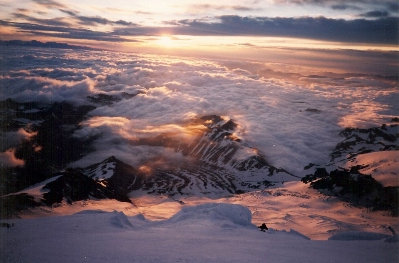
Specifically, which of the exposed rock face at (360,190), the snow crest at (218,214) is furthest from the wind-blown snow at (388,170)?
the snow crest at (218,214)

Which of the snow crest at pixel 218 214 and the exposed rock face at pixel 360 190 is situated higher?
the snow crest at pixel 218 214

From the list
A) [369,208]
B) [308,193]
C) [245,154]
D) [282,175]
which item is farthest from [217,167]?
[369,208]

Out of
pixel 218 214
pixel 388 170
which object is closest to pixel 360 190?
pixel 388 170

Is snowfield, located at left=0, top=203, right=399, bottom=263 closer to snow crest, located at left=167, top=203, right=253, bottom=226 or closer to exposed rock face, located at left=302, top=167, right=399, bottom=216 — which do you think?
snow crest, located at left=167, top=203, right=253, bottom=226

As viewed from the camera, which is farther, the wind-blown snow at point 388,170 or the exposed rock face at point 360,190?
the wind-blown snow at point 388,170

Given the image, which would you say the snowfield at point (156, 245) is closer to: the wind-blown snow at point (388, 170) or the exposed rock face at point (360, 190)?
the exposed rock face at point (360, 190)

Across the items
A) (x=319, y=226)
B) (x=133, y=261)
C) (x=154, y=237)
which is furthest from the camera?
(x=319, y=226)

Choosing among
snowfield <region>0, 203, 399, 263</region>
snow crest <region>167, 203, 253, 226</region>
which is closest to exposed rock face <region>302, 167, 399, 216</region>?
snow crest <region>167, 203, 253, 226</region>

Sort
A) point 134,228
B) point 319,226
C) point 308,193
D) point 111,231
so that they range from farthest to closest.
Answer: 1. point 308,193
2. point 319,226
3. point 134,228
4. point 111,231

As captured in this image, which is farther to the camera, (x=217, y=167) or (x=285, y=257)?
(x=217, y=167)

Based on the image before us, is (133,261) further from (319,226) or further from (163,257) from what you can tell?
(319,226)
